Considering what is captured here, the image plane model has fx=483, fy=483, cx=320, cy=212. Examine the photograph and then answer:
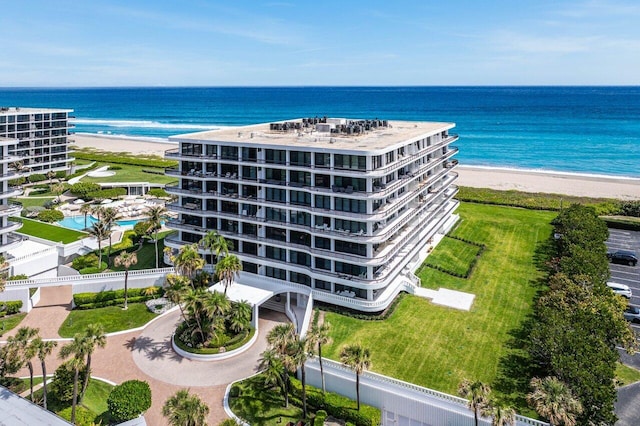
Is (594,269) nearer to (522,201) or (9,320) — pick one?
(522,201)

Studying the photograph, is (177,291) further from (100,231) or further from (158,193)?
(158,193)

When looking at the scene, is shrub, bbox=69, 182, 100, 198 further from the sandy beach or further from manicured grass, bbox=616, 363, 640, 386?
manicured grass, bbox=616, 363, 640, 386

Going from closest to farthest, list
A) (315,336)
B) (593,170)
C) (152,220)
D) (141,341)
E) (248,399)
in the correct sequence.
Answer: (315,336)
(248,399)
(141,341)
(152,220)
(593,170)

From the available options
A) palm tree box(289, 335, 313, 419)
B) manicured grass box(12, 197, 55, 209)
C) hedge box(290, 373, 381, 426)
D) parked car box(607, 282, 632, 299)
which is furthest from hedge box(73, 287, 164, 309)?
parked car box(607, 282, 632, 299)

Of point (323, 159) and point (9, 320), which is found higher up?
point (323, 159)

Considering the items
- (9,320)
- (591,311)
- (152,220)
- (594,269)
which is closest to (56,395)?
(9,320)
